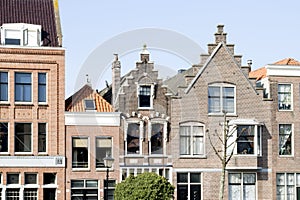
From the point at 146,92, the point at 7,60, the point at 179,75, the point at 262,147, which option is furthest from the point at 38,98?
the point at 262,147

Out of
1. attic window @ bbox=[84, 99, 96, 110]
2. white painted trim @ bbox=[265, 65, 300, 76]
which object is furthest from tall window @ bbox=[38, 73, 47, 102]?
white painted trim @ bbox=[265, 65, 300, 76]

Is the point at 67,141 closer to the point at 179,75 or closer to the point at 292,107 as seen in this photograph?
the point at 179,75

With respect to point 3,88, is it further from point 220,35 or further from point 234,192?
point 234,192

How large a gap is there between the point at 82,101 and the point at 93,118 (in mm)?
1339

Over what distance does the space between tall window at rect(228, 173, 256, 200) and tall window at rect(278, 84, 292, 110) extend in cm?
419

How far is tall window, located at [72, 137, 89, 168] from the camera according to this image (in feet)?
119

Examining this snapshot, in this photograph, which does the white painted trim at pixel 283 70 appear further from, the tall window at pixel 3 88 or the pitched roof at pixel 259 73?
the tall window at pixel 3 88

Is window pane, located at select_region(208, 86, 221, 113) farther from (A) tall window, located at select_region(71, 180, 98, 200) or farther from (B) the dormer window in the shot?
(B) the dormer window

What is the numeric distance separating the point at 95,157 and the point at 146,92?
439 cm

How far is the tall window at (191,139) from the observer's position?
37.6 meters

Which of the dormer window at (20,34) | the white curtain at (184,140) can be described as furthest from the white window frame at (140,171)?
the dormer window at (20,34)

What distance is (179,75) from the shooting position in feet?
136

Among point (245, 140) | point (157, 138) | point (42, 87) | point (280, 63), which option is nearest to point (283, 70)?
point (280, 63)

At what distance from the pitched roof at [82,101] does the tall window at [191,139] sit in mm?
4095
